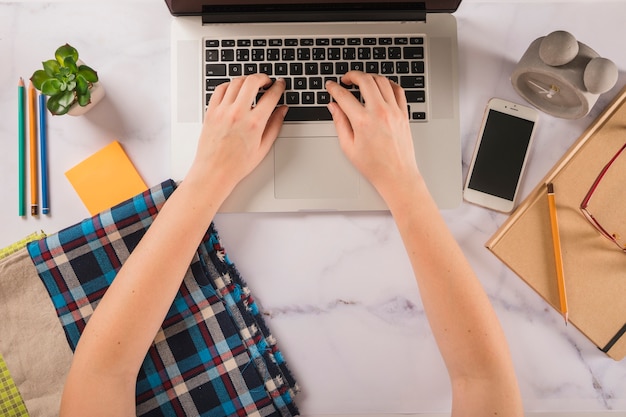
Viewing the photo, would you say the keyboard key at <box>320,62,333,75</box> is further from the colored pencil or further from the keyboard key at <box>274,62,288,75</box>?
the colored pencil

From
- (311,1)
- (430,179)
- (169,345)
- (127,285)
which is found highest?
(311,1)

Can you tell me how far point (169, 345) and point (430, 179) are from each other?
0.48 meters

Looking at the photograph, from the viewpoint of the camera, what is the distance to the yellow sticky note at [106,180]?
2.95 feet

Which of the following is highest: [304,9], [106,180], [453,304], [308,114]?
[304,9]

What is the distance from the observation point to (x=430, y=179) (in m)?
0.88

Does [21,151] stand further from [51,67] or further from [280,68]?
[280,68]

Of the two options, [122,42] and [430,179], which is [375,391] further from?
[122,42]

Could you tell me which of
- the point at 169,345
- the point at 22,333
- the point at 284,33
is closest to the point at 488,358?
the point at 169,345

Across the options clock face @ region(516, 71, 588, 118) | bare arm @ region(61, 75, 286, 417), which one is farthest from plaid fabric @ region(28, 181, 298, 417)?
clock face @ region(516, 71, 588, 118)

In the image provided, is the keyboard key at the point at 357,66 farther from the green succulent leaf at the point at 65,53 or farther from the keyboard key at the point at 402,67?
the green succulent leaf at the point at 65,53

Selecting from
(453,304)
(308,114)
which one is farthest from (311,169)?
(453,304)

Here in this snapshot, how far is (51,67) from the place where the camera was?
2.72ft

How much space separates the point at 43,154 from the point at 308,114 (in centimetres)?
43

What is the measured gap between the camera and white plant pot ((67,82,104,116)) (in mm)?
869
